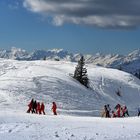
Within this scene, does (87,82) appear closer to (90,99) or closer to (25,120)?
(90,99)

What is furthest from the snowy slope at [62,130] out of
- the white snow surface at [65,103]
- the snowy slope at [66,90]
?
the snowy slope at [66,90]

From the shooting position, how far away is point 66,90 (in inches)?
3125

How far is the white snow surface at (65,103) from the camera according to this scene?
86.1 ft

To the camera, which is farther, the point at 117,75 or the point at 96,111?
the point at 117,75

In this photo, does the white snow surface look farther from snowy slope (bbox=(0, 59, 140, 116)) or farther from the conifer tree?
the conifer tree

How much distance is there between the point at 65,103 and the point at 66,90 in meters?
9.42

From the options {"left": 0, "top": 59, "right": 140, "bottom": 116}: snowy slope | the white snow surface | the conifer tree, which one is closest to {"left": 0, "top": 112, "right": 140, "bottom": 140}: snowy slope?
the white snow surface

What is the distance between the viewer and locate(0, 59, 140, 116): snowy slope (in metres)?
67.1

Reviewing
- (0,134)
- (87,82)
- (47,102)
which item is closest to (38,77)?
(87,82)

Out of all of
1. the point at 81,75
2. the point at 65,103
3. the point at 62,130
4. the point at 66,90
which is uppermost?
the point at 81,75

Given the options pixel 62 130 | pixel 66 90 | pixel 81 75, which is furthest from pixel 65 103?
pixel 62 130

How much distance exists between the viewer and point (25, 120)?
30.8m

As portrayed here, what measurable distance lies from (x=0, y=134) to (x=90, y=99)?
2129 inches

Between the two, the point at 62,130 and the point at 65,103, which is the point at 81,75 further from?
the point at 62,130
